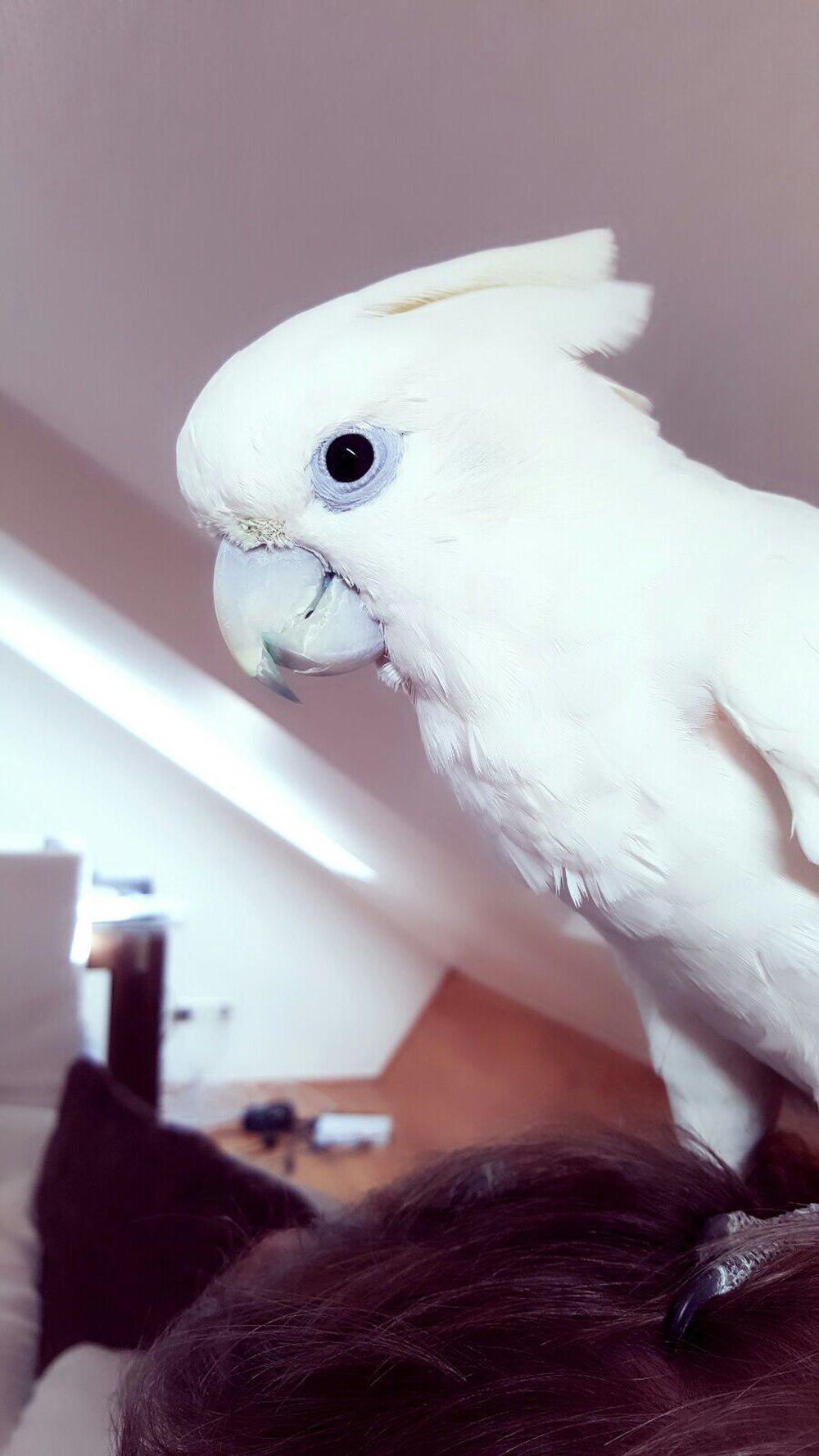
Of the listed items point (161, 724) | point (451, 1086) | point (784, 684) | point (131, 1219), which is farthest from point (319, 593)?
point (451, 1086)

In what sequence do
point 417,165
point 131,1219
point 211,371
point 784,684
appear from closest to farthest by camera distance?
point 784,684
point 417,165
point 211,371
point 131,1219

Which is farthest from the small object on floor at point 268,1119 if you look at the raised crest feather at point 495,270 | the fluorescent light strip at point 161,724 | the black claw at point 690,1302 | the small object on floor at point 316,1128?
the raised crest feather at point 495,270

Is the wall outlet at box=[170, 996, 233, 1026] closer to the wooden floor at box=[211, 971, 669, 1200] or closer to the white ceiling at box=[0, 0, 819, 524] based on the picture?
the wooden floor at box=[211, 971, 669, 1200]

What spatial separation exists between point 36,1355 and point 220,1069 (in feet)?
1.54

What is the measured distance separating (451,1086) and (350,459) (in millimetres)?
1160

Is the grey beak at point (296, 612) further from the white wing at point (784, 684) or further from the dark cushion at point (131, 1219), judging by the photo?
the dark cushion at point (131, 1219)

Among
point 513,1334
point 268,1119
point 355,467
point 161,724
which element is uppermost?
point 355,467

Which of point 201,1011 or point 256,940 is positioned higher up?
point 256,940

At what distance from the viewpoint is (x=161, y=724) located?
4.63 ft

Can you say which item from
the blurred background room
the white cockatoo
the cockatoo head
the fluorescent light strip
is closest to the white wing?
the white cockatoo

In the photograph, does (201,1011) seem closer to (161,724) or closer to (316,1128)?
(316,1128)

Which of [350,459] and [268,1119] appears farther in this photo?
[268,1119]

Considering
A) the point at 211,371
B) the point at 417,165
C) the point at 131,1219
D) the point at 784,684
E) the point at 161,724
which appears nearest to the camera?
the point at 784,684

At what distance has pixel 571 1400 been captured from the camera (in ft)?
1.68
